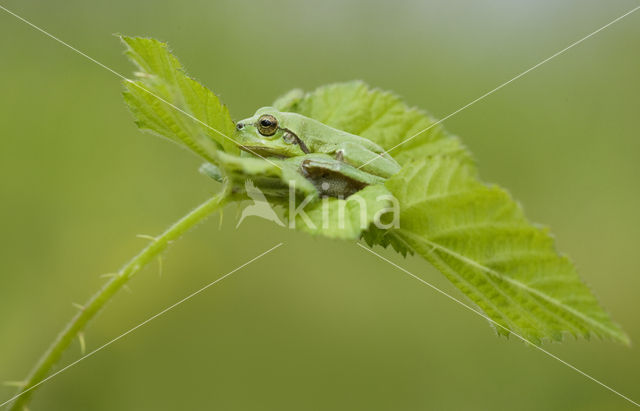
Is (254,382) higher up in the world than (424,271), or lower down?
lower down

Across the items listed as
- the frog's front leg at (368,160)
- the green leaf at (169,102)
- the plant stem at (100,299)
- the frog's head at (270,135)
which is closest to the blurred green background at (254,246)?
the frog's head at (270,135)

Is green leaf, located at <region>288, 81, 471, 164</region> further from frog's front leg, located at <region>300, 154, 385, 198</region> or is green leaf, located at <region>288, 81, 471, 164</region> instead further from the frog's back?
frog's front leg, located at <region>300, 154, 385, 198</region>

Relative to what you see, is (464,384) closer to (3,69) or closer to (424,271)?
(424,271)

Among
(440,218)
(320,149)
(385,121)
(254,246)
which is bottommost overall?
(440,218)

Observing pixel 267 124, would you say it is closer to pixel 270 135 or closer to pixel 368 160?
pixel 270 135

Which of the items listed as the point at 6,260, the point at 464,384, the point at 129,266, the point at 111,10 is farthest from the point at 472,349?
the point at 111,10

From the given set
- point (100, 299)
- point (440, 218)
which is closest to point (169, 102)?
point (100, 299)

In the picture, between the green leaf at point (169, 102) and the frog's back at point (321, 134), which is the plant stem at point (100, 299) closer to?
the green leaf at point (169, 102)
